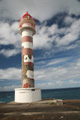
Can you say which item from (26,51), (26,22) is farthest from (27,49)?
(26,22)

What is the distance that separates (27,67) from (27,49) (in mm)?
2958

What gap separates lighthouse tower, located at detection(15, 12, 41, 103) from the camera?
14180 millimetres

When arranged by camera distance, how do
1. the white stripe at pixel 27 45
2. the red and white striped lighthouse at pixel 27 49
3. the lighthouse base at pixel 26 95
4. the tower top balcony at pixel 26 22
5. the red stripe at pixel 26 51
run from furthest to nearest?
the tower top balcony at pixel 26 22, the white stripe at pixel 27 45, the red stripe at pixel 26 51, the red and white striped lighthouse at pixel 27 49, the lighthouse base at pixel 26 95

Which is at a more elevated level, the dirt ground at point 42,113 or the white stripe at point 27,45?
the white stripe at point 27,45

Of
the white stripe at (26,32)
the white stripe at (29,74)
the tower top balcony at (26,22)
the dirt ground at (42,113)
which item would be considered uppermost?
the tower top balcony at (26,22)

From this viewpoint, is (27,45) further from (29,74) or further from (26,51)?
(29,74)

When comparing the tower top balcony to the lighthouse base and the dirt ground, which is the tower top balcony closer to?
the lighthouse base

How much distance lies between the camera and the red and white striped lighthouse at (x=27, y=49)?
618 inches

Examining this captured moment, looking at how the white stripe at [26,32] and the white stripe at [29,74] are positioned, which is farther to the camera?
the white stripe at [26,32]

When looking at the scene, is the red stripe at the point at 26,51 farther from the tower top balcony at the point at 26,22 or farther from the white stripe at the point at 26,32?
the tower top balcony at the point at 26,22

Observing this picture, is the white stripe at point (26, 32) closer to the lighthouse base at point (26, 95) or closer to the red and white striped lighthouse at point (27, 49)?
the red and white striped lighthouse at point (27, 49)

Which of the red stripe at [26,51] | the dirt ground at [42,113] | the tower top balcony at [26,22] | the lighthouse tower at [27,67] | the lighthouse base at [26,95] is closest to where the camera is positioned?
the dirt ground at [42,113]

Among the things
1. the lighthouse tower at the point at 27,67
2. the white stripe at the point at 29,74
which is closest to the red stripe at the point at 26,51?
the lighthouse tower at the point at 27,67

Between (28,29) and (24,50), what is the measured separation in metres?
3.78
